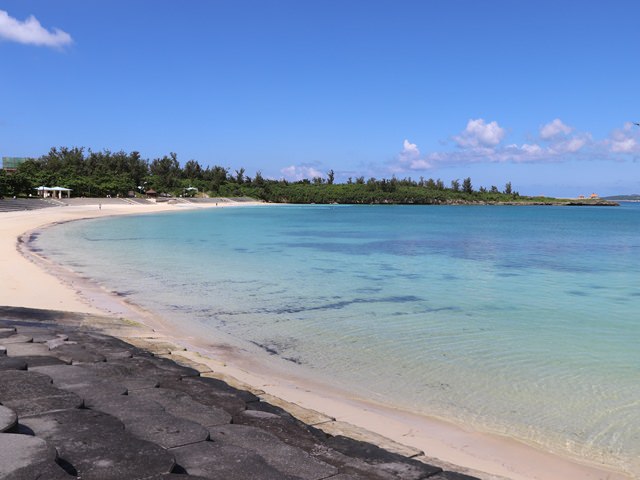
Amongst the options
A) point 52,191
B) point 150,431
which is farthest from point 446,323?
point 52,191

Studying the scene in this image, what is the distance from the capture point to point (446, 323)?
1009cm

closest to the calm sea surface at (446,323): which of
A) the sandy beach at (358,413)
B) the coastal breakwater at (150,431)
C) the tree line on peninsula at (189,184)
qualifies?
the sandy beach at (358,413)

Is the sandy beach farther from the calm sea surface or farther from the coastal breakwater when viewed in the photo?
the coastal breakwater

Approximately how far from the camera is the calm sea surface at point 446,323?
586cm

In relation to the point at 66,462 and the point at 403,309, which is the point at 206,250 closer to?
the point at 403,309

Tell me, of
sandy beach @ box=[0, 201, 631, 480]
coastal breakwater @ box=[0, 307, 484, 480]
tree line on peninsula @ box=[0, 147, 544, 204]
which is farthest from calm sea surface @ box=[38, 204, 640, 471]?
tree line on peninsula @ box=[0, 147, 544, 204]

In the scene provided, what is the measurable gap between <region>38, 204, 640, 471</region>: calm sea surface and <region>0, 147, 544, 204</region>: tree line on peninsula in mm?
54849

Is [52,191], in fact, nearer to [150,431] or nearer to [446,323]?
[446,323]

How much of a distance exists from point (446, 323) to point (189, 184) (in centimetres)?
11546

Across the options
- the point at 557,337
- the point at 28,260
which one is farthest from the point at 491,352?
the point at 28,260

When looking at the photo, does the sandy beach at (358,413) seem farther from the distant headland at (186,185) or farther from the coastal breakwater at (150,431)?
the distant headland at (186,185)

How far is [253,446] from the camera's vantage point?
12.0ft

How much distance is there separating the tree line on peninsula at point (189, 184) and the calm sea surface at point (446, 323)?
180 ft

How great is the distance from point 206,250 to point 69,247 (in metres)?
5.88
